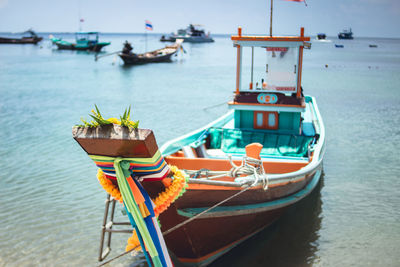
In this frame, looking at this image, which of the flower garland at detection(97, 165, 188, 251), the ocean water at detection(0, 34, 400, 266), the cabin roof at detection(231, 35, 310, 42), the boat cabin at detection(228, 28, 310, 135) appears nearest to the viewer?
the flower garland at detection(97, 165, 188, 251)

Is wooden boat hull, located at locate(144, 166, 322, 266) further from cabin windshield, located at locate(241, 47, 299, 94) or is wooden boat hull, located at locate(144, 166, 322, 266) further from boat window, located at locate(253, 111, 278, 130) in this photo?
cabin windshield, located at locate(241, 47, 299, 94)

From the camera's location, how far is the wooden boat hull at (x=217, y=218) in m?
5.18

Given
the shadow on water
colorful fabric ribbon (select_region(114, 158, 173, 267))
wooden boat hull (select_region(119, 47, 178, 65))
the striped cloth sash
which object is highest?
wooden boat hull (select_region(119, 47, 178, 65))

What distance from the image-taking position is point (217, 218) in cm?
552

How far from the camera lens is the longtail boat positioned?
382 cm

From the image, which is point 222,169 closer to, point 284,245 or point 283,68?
point 284,245

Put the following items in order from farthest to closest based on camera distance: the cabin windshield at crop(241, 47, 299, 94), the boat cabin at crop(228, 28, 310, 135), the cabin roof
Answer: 1. the cabin windshield at crop(241, 47, 299, 94)
2. the boat cabin at crop(228, 28, 310, 135)
3. the cabin roof

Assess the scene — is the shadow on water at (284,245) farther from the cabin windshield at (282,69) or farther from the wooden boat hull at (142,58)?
the wooden boat hull at (142,58)

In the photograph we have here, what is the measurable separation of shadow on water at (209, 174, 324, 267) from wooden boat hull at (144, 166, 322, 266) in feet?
0.96

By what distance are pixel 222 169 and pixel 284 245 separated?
1.89 metres

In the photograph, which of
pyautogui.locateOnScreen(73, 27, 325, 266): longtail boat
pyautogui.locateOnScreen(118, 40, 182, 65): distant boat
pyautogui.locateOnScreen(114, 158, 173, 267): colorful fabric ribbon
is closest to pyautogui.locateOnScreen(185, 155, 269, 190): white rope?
pyautogui.locateOnScreen(73, 27, 325, 266): longtail boat

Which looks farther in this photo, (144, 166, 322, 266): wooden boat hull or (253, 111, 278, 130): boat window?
(253, 111, 278, 130): boat window

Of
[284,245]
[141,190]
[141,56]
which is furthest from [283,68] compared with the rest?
[141,56]

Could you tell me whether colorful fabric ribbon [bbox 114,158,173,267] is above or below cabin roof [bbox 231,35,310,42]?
below
